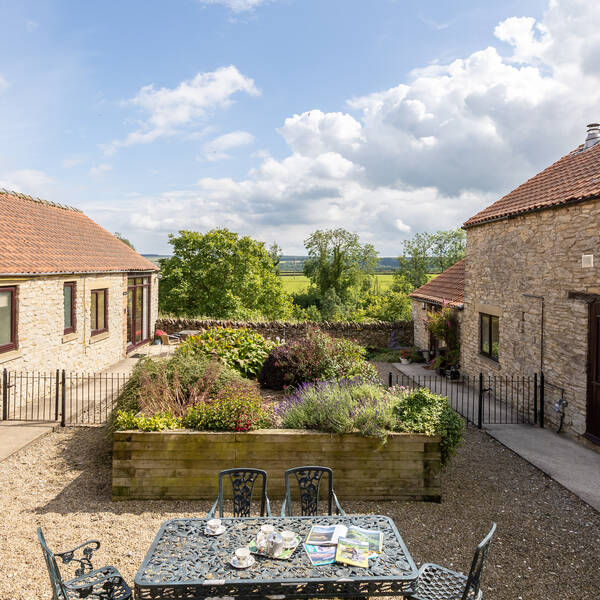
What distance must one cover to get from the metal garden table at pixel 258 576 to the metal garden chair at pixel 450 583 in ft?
0.99

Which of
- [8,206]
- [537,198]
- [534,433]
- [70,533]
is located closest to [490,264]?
[537,198]

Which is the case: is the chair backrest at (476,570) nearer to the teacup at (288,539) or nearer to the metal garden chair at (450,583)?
the metal garden chair at (450,583)

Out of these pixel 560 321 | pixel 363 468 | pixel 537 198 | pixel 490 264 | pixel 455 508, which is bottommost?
pixel 455 508

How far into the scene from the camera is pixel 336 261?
46812mm

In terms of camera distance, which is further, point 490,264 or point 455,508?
point 490,264

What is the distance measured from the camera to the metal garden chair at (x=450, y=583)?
330 centimetres

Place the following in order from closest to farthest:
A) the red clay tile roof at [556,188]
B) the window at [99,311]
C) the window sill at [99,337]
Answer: the red clay tile roof at [556,188]
the window sill at [99,337]
the window at [99,311]

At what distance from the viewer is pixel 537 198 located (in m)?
10.5

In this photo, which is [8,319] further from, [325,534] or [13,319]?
[325,534]

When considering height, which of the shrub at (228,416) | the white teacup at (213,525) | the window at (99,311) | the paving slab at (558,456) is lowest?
the paving slab at (558,456)

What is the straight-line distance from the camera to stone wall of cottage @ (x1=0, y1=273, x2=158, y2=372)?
33.8ft

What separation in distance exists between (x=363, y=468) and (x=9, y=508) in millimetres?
4481

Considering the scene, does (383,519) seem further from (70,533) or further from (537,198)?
(537,198)

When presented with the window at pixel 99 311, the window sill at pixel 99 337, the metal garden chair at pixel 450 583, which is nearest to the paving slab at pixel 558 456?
the metal garden chair at pixel 450 583
